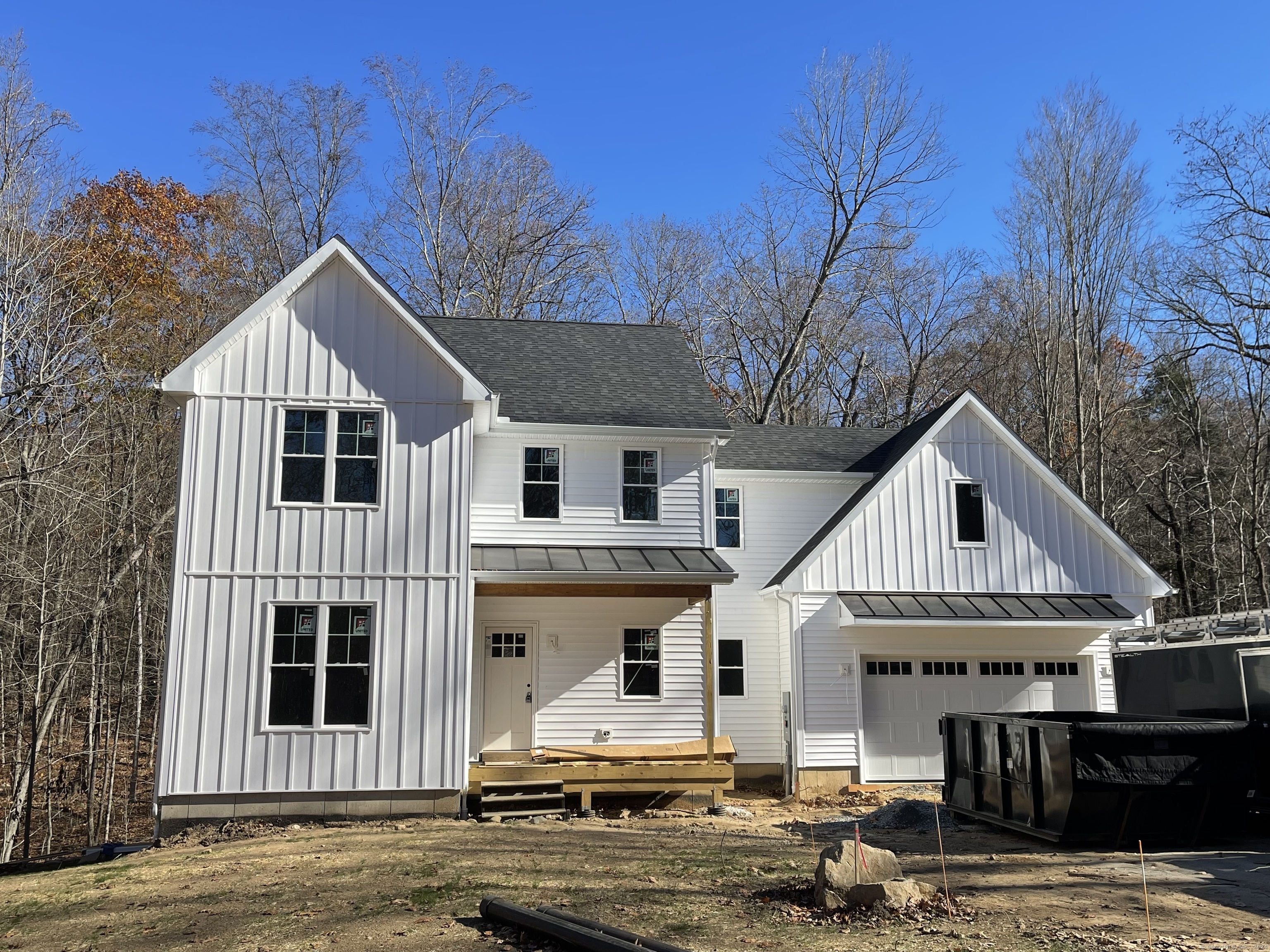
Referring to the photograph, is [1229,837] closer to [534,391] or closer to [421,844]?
[421,844]

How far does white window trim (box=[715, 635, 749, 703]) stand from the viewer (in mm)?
18562

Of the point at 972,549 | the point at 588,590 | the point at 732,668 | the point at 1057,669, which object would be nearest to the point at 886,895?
the point at 588,590

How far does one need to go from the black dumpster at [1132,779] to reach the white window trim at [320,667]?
27.1 ft

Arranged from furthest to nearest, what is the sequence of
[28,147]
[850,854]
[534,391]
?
[534,391] < [28,147] < [850,854]

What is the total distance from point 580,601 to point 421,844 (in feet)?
19.6

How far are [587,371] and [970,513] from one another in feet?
24.8

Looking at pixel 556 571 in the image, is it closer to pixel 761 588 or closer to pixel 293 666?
pixel 293 666

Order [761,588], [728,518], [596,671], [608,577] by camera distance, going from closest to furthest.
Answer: [608,577], [596,671], [761,588], [728,518]

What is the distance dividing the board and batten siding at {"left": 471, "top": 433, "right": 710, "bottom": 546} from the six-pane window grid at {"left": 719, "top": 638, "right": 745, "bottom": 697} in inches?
116

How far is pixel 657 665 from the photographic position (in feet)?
54.9

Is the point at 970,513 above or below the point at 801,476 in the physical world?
below

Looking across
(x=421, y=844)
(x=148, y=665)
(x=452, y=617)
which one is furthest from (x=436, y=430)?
(x=148, y=665)

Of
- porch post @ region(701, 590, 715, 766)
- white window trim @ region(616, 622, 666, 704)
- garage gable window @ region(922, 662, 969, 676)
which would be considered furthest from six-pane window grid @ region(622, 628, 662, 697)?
garage gable window @ region(922, 662, 969, 676)

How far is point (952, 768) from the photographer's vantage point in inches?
527
